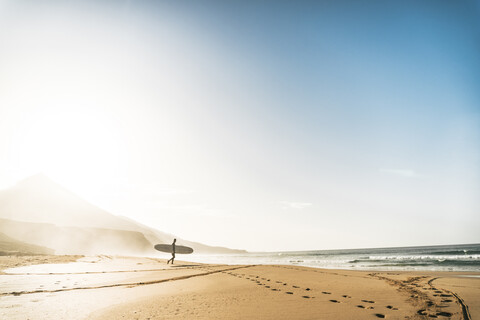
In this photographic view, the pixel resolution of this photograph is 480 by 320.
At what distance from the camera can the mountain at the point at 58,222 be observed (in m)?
77.0

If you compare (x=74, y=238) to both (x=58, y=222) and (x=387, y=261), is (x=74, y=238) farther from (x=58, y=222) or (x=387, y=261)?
(x=387, y=261)

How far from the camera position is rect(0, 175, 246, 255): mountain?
77000mm

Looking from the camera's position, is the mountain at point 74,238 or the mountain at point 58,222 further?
the mountain at point 58,222

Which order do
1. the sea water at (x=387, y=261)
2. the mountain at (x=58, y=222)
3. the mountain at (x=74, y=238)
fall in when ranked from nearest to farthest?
the sea water at (x=387, y=261) → the mountain at (x=74, y=238) → the mountain at (x=58, y=222)

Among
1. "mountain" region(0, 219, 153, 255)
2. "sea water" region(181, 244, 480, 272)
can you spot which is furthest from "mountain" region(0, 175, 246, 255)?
"sea water" region(181, 244, 480, 272)

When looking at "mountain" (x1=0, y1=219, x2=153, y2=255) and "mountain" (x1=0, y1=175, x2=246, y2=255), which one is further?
"mountain" (x1=0, y1=175, x2=246, y2=255)

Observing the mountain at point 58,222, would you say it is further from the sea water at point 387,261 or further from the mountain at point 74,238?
the sea water at point 387,261

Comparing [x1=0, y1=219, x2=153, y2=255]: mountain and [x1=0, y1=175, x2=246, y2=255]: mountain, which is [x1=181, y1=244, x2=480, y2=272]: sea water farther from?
[x1=0, y1=175, x2=246, y2=255]: mountain

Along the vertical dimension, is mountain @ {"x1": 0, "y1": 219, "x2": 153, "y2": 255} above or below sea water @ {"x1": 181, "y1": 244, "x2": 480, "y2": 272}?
above

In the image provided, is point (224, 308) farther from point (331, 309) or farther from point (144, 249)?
point (144, 249)

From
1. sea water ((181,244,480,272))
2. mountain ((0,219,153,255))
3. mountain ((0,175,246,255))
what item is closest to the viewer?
sea water ((181,244,480,272))

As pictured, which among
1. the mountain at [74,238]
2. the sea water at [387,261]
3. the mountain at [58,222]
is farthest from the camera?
the mountain at [58,222]

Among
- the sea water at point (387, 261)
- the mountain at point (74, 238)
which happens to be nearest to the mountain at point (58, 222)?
the mountain at point (74, 238)

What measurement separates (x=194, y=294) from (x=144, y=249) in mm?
140202
